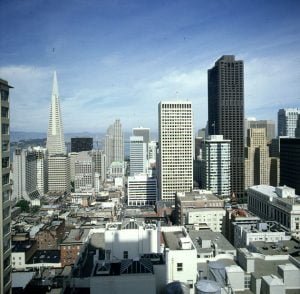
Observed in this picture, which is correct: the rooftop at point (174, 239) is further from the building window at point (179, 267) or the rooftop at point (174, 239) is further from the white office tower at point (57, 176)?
the white office tower at point (57, 176)

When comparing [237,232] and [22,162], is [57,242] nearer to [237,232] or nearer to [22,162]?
[237,232]

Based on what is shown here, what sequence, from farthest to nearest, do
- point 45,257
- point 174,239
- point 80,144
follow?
point 80,144 → point 45,257 → point 174,239

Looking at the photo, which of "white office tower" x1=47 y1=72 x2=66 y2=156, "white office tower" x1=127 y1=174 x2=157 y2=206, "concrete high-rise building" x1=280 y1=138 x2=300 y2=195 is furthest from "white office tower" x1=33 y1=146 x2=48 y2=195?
"concrete high-rise building" x1=280 y1=138 x2=300 y2=195

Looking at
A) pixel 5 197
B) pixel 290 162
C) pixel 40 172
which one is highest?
pixel 5 197

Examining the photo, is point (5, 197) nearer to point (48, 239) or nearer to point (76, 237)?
point (76, 237)

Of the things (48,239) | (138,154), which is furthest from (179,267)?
(138,154)

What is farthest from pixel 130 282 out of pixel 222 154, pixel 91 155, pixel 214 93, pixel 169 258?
pixel 91 155

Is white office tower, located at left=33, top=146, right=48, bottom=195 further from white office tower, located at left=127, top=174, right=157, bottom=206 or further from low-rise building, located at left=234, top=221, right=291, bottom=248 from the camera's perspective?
low-rise building, located at left=234, top=221, right=291, bottom=248
